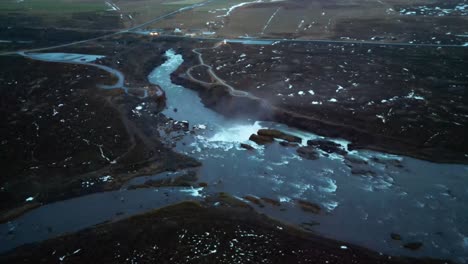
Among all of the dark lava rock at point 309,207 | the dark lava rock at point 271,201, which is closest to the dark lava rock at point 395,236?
the dark lava rock at point 309,207

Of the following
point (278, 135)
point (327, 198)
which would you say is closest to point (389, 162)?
point (327, 198)

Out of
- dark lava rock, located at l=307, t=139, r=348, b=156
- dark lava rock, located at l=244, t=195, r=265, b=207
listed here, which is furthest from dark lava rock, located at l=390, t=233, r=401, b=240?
dark lava rock, located at l=307, t=139, r=348, b=156

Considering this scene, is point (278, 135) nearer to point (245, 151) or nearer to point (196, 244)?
point (245, 151)

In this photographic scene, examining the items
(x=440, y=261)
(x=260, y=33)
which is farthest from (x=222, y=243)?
(x=260, y=33)

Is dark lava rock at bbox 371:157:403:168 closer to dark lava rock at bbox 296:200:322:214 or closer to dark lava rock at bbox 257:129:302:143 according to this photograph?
dark lava rock at bbox 257:129:302:143

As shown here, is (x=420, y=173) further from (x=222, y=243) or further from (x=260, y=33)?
(x=260, y=33)

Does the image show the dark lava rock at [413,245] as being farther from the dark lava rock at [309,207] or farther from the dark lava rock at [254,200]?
the dark lava rock at [254,200]
